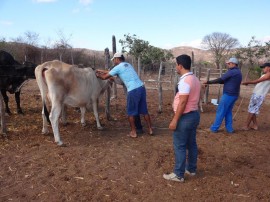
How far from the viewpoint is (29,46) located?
22828 mm

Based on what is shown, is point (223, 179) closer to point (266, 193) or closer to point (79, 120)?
point (266, 193)

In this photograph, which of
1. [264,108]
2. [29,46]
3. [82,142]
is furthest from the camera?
[29,46]

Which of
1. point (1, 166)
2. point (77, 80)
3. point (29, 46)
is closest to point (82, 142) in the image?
point (77, 80)

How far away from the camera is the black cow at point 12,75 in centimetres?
834

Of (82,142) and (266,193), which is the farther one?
(82,142)

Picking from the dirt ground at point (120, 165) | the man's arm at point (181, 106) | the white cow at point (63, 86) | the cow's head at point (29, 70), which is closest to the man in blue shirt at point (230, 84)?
the dirt ground at point (120, 165)

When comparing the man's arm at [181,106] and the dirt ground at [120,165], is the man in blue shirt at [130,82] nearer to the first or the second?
the dirt ground at [120,165]

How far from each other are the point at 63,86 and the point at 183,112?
9.16 feet

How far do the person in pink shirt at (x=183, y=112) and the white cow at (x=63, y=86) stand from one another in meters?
2.53

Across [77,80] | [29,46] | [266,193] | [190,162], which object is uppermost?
[29,46]

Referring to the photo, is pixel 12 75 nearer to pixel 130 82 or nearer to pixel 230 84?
pixel 130 82

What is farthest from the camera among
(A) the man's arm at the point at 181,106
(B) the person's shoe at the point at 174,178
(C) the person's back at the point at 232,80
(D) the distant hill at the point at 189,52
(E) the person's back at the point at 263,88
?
(D) the distant hill at the point at 189,52

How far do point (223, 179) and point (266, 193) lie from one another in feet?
2.08

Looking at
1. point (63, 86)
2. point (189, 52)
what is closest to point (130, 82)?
point (63, 86)
